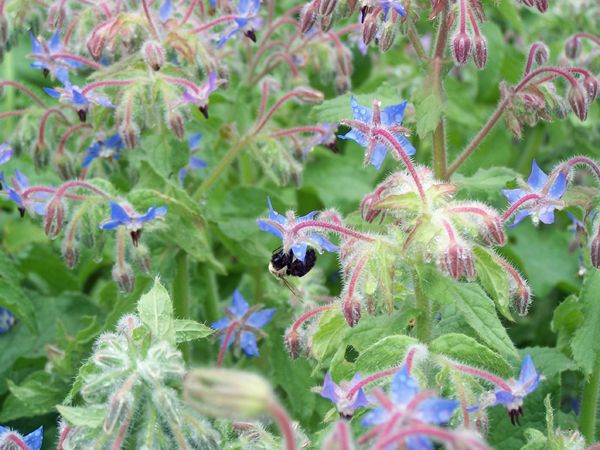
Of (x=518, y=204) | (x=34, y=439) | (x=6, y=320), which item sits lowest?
(x=6, y=320)

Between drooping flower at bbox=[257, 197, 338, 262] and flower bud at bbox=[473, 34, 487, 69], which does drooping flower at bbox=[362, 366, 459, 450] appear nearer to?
drooping flower at bbox=[257, 197, 338, 262]

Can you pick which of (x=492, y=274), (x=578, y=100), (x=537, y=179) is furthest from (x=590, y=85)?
(x=492, y=274)

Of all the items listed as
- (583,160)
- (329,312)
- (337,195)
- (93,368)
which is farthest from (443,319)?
(337,195)

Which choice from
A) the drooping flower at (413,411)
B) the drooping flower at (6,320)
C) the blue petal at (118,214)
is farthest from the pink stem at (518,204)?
the drooping flower at (6,320)

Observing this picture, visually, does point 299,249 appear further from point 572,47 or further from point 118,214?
point 572,47

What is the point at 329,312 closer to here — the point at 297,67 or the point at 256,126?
the point at 256,126

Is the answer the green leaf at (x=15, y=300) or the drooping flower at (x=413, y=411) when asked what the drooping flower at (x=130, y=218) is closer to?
the green leaf at (x=15, y=300)
